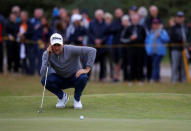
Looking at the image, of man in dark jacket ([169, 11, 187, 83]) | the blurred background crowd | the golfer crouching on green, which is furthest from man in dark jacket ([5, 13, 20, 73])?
the golfer crouching on green

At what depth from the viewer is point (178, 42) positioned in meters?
17.2

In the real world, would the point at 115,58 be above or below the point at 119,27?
below

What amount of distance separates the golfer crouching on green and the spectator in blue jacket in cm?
703

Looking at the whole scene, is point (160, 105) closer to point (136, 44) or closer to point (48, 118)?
point (48, 118)

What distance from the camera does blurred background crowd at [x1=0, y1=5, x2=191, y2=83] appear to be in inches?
679

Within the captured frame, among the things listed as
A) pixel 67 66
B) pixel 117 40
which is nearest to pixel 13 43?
pixel 117 40

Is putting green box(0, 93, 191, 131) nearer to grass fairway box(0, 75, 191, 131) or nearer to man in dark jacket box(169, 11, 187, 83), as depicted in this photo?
grass fairway box(0, 75, 191, 131)

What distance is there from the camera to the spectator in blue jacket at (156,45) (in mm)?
Answer: 17177

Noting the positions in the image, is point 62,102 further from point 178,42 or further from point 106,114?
point 178,42

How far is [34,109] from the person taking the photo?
34.5 ft

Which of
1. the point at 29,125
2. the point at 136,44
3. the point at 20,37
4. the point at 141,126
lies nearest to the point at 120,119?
the point at 141,126

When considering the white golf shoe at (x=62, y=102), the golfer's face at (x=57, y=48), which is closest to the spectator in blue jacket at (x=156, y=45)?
the white golf shoe at (x=62, y=102)

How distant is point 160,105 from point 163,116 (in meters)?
1.43

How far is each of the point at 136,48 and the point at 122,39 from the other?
1.93 ft
